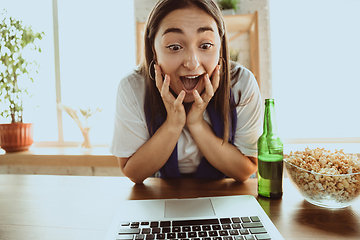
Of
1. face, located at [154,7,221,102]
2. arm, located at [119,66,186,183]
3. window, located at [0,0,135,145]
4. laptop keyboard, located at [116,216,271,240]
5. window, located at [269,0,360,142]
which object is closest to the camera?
laptop keyboard, located at [116,216,271,240]

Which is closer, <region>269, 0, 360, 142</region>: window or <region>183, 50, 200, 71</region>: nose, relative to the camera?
<region>183, 50, 200, 71</region>: nose

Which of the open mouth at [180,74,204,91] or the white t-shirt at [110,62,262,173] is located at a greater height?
the open mouth at [180,74,204,91]

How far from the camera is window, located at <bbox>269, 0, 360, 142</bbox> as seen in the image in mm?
2613

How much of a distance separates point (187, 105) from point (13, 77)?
2147 millimetres

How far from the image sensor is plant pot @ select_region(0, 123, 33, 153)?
2.39 metres

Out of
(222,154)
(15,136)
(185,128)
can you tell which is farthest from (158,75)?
(15,136)

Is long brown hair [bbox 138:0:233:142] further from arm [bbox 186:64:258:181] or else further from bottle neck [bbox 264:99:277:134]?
bottle neck [bbox 264:99:277:134]

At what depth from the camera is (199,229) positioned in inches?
22.6

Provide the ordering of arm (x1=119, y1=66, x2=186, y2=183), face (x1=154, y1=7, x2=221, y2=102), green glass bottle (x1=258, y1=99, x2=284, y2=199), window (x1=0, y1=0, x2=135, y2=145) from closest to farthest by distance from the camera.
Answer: green glass bottle (x1=258, y1=99, x2=284, y2=199) < face (x1=154, y1=7, x2=221, y2=102) < arm (x1=119, y1=66, x2=186, y2=183) < window (x1=0, y1=0, x2=135, y2=145)

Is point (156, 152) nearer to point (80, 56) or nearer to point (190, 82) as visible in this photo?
point (190, 82)

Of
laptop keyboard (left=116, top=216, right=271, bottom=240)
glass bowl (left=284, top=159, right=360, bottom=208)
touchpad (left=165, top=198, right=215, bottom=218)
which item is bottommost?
laptop keyboard (left=116, top=216, right=271, bottom=240)

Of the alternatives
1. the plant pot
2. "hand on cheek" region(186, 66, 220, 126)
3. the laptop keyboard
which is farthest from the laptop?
the plant pot

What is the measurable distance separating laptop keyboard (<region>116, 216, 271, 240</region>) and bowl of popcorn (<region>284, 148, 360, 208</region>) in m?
0.18

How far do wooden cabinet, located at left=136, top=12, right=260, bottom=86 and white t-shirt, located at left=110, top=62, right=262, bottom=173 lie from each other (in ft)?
4.13
